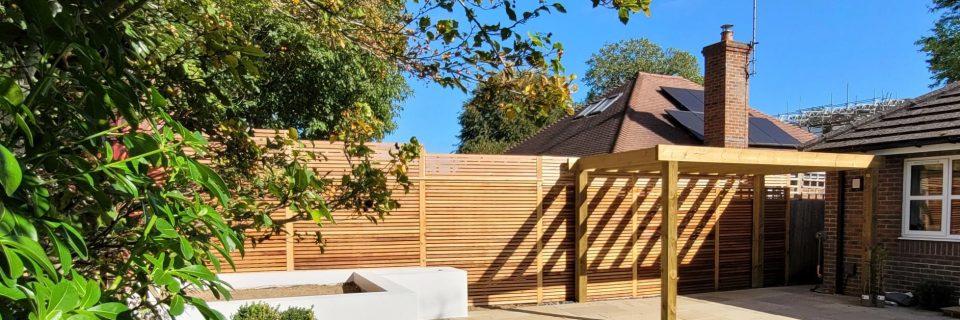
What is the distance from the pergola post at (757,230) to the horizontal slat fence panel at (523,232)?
22 cm

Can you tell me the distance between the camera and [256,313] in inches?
185

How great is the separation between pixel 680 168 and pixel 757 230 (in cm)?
254

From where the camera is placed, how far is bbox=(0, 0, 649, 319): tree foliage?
1081mm

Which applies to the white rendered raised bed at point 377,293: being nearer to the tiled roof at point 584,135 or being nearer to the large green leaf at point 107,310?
the large green leaf at point 107,310

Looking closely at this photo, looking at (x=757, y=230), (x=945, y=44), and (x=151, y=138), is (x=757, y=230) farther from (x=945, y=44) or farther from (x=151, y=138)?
(x=945, y=44)

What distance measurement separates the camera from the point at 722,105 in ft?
35.6

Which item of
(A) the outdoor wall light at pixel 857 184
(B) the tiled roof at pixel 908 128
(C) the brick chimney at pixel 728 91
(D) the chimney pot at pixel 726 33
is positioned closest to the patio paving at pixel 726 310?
(A) the outdoor wall light at pixel 857 184

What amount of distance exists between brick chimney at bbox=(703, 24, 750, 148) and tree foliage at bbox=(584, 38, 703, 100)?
77.8 feet

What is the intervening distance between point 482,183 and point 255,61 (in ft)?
19.4

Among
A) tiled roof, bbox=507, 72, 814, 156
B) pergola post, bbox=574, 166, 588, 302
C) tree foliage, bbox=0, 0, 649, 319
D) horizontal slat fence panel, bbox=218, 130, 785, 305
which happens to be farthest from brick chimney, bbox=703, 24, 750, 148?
tree foliage, bbox=0, 0, 649, 319

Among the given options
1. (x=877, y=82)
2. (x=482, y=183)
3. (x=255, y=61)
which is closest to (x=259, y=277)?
(x=482, y=183)

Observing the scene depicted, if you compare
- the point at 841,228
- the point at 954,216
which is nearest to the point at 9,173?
the point at 954,216

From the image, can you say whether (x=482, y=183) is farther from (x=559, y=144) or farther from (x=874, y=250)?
(x=559, y=144)

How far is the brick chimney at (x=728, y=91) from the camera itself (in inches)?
426
